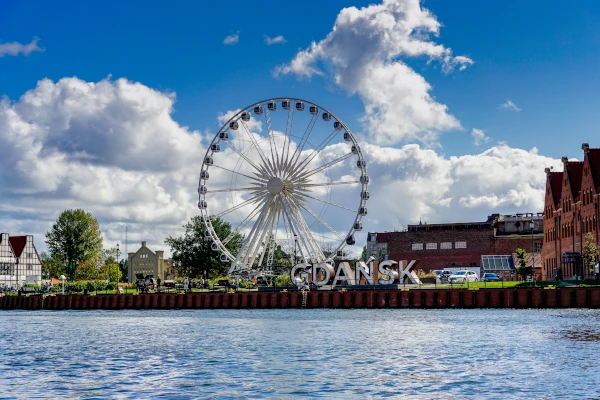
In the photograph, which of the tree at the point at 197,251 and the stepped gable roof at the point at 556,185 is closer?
the stepped gable roof at the point at 556,185

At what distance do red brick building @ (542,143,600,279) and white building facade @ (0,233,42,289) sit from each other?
92.8 m

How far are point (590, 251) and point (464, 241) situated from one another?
218 feet

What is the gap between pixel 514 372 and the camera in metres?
37.7

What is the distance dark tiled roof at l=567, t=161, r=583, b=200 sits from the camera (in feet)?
Answer: 340

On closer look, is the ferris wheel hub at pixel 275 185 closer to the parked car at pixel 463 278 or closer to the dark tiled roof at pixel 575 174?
the parked car at pixel 463 278

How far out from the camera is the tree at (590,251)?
3548 inches

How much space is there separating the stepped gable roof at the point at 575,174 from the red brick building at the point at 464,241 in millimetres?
46675

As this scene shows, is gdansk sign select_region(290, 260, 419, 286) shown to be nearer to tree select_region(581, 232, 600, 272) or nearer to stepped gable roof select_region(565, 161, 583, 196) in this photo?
tree select_region(581, 232, 600, 272)

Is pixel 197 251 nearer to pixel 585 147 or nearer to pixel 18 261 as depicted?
pixel 18 261

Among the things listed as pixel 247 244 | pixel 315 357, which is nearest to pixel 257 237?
pixel 247 244

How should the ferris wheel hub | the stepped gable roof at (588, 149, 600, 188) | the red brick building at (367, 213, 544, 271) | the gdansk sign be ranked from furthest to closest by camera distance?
the red brick building at (367, 213, 544, 271) < the gdansk sign < the stepped gable roof at (588, 149, 600, 188) < the ferris wheel hub

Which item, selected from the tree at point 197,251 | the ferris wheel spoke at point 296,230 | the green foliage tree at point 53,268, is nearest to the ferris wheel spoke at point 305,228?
the ferris wheel spoke at point 296,230

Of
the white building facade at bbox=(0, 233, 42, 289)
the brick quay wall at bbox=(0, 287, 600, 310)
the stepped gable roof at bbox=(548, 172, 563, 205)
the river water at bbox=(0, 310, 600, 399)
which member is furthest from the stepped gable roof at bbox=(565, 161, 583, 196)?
the white building facade at bbox=(0, 233, 42, 289)

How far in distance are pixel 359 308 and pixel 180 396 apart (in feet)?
182
